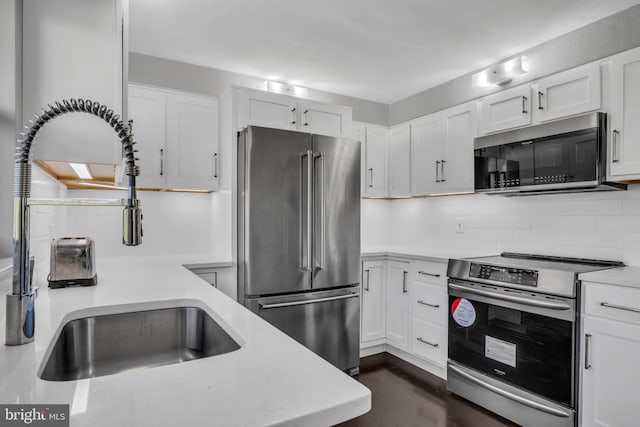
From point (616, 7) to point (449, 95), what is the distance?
1.31 metres

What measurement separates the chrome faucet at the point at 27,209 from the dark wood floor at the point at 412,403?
1840 mm

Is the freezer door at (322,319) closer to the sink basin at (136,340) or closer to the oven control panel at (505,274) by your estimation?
the oven control panel at (505,274)

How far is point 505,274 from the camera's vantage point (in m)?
2.36

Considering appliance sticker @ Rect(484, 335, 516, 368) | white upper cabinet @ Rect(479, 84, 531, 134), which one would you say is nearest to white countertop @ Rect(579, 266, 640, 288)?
appliance sticker @ Rect(484, 335, 516, 368)

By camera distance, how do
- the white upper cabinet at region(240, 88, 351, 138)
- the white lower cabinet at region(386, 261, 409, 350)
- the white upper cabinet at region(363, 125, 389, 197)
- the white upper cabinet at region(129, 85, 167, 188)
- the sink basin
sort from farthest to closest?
the white upper cabinet at region(363, 125, 389, 197)
the white lower cabinet at region(386, 261, 409, 350)
the white upper cabinet at region(240, 88, 351, 138)
the white upper cabinet at region(129, 85, 167, 188)
the sink basin

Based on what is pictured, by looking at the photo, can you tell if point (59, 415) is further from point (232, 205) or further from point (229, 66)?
point (229, 66)

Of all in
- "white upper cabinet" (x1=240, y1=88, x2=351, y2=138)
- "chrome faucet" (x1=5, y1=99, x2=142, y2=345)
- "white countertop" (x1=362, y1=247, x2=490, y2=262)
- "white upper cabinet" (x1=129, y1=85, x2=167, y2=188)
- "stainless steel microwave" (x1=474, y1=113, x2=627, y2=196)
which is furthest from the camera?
"white countertop" (x1=362, y1=247, x2=490, y2=262)

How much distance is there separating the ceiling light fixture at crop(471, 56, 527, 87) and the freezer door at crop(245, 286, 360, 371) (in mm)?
1910

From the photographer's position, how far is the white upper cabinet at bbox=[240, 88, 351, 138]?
2828 mm

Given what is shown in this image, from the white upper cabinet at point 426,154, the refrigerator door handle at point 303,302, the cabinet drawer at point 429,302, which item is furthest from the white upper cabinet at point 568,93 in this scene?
the refrigerator door handle at point 303,302

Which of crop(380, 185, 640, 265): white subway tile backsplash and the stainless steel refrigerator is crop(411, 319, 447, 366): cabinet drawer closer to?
the stainless steel refrigerator

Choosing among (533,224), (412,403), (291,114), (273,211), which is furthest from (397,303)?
(291,114)

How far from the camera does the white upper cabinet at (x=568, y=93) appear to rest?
2254 mm

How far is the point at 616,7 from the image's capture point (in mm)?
2203
